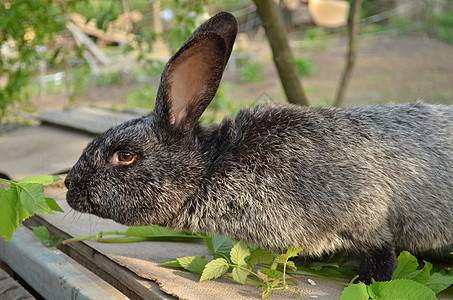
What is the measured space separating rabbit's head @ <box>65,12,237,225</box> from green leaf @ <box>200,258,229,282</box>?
1.05ft

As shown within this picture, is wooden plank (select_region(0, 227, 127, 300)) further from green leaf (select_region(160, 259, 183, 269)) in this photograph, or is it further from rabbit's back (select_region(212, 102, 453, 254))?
rabbit's back (select_region(212, 102, 453, 254))

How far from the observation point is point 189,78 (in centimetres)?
275

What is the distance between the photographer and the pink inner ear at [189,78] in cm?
267

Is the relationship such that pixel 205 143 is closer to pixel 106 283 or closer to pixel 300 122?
pixel 300 122

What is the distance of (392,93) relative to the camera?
29.8ft

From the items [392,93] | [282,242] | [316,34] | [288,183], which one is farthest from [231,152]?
[316,34]

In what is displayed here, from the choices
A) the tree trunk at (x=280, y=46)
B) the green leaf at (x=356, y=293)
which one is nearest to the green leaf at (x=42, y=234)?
the green leaf at (x=356, y=293)

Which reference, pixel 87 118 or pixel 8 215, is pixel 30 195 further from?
pixel 87 118

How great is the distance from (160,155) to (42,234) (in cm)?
104

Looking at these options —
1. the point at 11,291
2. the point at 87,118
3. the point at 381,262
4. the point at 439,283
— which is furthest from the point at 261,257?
the point at 87,118

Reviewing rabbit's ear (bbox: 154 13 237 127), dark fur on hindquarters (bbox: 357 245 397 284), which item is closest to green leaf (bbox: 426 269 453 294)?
dark fur on hindquarters (bbox: 357 245 397 284)

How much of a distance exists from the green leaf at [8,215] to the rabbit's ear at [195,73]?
0.81 m

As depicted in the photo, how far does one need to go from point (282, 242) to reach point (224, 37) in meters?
1.05

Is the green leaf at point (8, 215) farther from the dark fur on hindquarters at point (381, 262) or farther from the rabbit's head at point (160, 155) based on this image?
the dark fur on hindquarters at point (381, 262)
